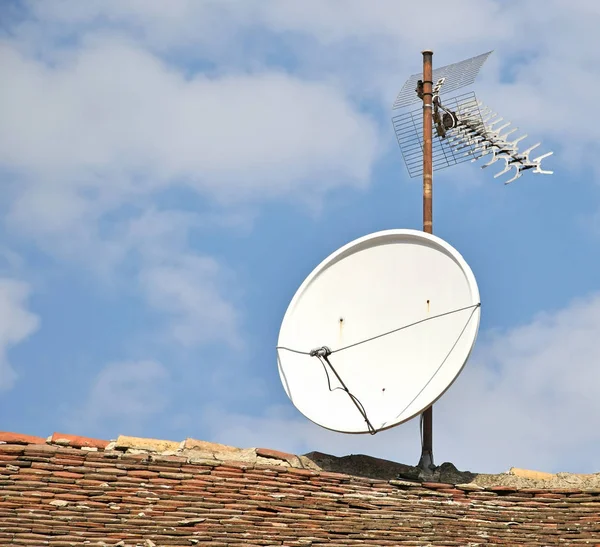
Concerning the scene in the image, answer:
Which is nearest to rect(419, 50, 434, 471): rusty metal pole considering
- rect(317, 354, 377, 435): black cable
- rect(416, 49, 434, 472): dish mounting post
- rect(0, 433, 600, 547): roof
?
rect(416, 49, 434, 472): dish mounting post

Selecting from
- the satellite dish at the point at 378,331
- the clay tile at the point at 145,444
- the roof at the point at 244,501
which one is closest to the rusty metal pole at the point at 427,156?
the roof at the point at 244,501

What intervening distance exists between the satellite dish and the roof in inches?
32.6

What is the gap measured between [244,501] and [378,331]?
2976 mm

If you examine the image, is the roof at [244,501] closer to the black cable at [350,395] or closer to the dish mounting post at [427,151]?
the black cable at [350,395]

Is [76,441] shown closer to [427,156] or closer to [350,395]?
[350,395]

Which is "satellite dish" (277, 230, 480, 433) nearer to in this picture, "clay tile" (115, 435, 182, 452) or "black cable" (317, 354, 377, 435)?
"black cable" (317, 354, 377, 435)

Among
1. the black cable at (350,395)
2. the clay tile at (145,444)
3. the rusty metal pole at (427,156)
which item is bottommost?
the clay tile at (145,444)

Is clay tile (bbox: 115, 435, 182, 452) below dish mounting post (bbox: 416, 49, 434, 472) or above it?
below

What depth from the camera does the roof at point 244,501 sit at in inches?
491

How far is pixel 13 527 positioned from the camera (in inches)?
473

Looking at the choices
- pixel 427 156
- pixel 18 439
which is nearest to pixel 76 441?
pixel 18 439

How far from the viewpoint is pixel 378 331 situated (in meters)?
15.4

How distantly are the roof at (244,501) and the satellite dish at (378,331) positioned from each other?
827mm

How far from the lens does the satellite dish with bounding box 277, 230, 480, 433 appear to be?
14609 millimetres
